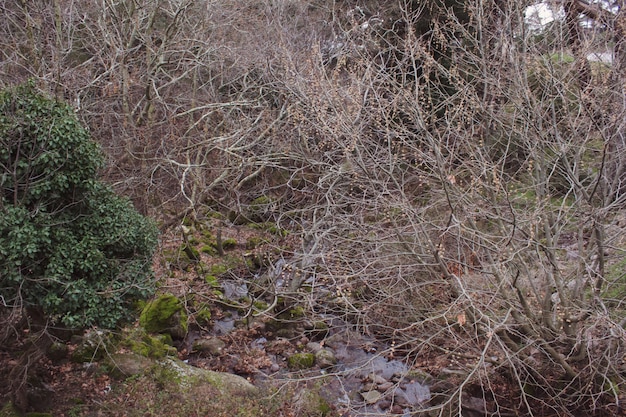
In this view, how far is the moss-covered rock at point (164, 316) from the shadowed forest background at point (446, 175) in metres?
0.52

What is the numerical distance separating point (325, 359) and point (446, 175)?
375 centimetres

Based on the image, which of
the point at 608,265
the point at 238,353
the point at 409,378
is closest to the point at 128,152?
the point at 238,353

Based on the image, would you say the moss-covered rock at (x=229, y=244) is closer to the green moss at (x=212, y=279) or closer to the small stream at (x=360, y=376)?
the green moss at (x=212, y=279)

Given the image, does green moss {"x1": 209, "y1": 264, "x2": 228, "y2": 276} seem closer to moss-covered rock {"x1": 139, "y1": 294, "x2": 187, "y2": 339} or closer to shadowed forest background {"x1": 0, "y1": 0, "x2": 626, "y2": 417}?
shadowed forest background {"x1": 0, "y1": 0, "x2": 626, "y2": 417}

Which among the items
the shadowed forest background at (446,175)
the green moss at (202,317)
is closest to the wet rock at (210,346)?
→ the green moss at (202,317)

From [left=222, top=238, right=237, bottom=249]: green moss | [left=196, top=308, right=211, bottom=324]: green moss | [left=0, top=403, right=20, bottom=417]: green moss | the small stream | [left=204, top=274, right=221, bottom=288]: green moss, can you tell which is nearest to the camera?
[left=0, top=403, right=20, bottom=417]: green moss

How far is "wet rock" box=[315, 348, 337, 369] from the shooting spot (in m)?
8.37

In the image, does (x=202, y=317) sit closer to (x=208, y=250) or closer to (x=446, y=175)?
(x=208, y=250)

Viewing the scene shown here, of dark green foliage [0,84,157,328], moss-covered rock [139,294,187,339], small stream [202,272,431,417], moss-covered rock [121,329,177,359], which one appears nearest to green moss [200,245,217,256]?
small stream [202,272,431,417]

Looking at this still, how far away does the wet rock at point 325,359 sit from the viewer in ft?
27.4

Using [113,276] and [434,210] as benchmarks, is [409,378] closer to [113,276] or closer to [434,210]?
[434,210]

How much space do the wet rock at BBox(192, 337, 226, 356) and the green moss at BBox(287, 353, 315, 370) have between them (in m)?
1.19

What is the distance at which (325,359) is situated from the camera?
8438 millimetres

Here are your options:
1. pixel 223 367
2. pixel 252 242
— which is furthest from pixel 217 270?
pixel 223 367
